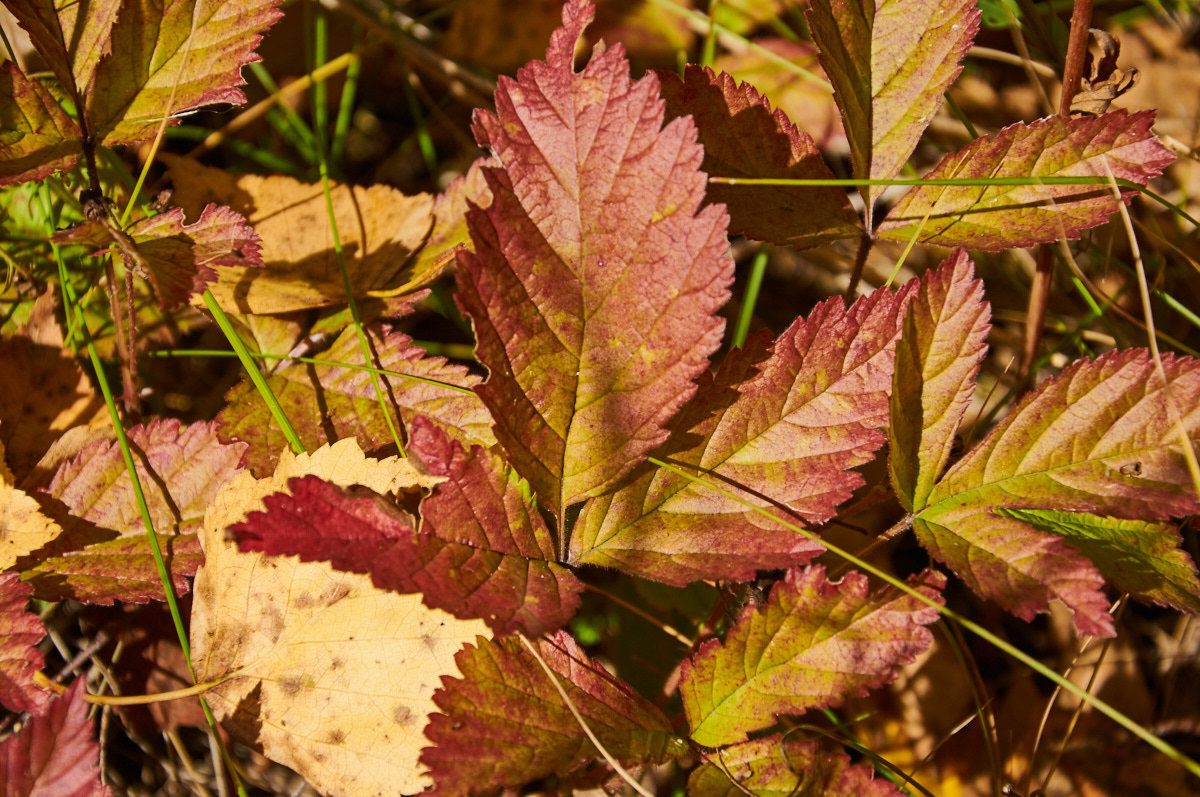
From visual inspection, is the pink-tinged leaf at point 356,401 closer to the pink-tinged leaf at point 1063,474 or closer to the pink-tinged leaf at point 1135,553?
the pink-tinged leaf at point 1063,474

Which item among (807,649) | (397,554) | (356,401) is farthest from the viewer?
(356,401)

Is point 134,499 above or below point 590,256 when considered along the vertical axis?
below

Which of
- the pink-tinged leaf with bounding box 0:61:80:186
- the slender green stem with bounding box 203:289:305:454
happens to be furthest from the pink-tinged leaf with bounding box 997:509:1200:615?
the pink-tinged leaf with bounding box 0:61:80:186

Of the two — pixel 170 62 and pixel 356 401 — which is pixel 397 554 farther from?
pixel 170 62

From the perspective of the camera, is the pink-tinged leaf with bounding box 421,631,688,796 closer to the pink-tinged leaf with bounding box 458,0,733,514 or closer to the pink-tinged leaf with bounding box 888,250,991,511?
the pink-tinged leaf with bounding box 458,0,733,514

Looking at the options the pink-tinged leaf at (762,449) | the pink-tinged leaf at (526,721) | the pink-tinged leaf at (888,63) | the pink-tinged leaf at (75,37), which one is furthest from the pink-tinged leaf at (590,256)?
the pink-tinged leaf at (75,37)

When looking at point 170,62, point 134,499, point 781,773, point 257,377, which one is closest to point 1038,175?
point 781,773
